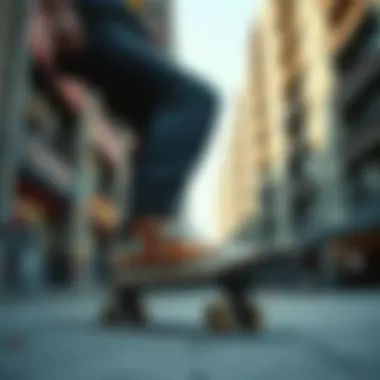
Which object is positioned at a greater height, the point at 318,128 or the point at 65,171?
the point at 318,128

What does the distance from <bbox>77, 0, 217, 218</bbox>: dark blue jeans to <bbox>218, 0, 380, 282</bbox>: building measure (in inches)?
176

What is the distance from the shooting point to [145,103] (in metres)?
1.22

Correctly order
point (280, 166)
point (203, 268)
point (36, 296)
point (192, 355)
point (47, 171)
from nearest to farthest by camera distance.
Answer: point (192, 355)
point (203, 268)
point (36, 296)
point (47, 171)
point (280, 166)

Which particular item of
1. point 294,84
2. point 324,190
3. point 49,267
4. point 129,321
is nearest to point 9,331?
point 129,321

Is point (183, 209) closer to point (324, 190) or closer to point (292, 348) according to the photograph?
point (292, 348)

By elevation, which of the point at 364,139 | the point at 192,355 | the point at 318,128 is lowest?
the point at 192,355

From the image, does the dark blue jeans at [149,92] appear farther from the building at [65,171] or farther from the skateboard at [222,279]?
the building at [65,171]

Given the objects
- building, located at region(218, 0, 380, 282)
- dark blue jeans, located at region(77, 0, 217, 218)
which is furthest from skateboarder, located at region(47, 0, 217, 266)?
building, located at region(218, 0, 380, 282)

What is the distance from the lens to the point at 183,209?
1155 mm

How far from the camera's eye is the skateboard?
1.08 m

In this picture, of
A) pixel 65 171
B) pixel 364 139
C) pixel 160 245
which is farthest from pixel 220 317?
pixel 364 139

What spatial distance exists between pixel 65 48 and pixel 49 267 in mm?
9864

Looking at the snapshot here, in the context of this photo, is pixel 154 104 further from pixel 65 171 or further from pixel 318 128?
pixel 318 128

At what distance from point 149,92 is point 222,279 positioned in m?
0.45
